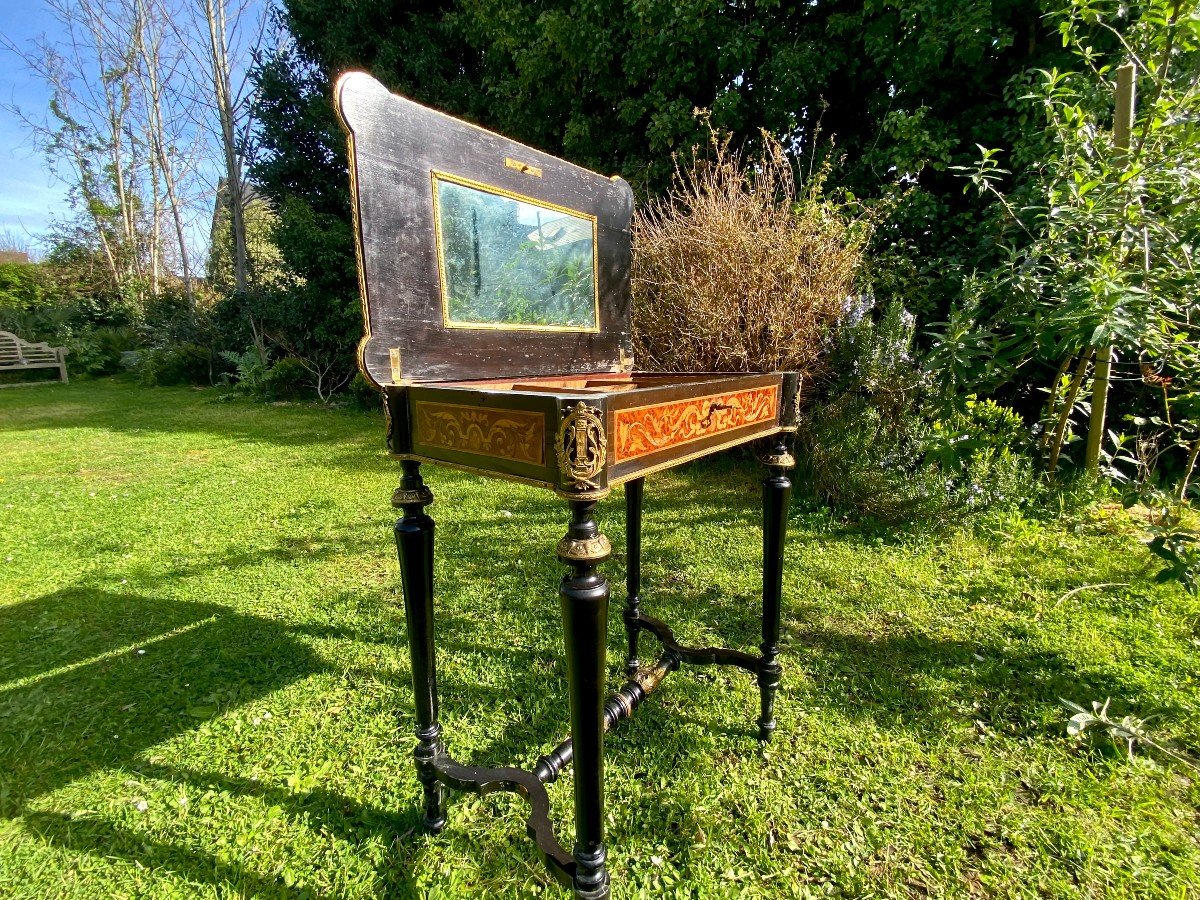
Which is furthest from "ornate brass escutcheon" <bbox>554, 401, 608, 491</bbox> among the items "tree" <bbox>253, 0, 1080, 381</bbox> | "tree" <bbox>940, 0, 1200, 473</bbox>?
"tree" <bbox>253, 0, 1080, 381</bbox>

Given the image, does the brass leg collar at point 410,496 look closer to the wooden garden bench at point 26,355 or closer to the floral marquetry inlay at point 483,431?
the floral marquetry inlay at point 483,431

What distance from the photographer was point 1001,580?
328cm

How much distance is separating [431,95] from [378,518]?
7988 millimetres

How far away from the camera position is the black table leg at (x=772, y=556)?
1.93 metres

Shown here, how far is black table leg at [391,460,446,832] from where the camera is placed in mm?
1536

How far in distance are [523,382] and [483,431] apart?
0.53m

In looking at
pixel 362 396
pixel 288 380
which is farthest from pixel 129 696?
pixel 288 380

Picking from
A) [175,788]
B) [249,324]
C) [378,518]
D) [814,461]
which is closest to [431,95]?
[249,324]

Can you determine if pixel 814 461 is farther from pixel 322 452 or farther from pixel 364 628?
pixel 322 452

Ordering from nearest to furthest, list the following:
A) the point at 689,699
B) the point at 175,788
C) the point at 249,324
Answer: the point at 175,788 < the point at 689,699 < the point at 249,324

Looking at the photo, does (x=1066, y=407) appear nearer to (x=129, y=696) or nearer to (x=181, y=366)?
(x=129, y=696)

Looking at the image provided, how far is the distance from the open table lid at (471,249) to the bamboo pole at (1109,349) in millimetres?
2742

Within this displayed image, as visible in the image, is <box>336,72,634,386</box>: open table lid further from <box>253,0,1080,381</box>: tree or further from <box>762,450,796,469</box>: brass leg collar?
<box>253,0,1080,381</box>: tree

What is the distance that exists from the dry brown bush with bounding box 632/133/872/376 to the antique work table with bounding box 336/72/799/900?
295cm
